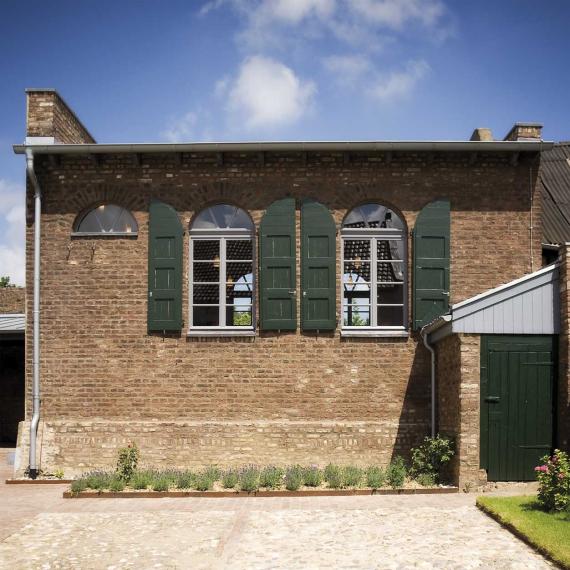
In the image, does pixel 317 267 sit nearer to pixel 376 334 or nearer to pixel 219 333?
pixel 376 334

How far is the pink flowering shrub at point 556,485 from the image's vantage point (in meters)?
8.70

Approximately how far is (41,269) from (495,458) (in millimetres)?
7987

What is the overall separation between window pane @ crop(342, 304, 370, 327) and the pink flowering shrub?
4.59m

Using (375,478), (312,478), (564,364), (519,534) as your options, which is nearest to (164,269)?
(312,478)

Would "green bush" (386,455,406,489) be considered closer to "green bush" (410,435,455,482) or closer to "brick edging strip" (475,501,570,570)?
"green bush" (410,435,455,482)

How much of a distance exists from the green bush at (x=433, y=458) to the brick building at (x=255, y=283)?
0.76 meters

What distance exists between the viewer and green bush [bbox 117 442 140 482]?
11.3 metres

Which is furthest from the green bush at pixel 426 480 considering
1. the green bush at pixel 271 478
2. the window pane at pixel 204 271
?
the window pane at pixel 204 271

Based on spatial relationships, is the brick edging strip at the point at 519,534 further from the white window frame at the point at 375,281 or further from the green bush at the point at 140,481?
the green bush at the point at 140,481

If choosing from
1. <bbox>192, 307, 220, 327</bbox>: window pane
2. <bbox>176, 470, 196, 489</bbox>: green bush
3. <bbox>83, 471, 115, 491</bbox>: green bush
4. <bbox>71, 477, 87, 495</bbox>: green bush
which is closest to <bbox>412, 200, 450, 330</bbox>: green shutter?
<bbox>192, 307, 220, 327</bbox>: window pane

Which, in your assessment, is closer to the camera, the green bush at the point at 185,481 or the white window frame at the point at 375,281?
the green bush at the point at 185,481

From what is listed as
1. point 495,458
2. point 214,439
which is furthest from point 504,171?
point 214,439

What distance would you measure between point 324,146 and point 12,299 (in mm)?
16718

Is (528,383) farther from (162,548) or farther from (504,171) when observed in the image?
(162,548)
